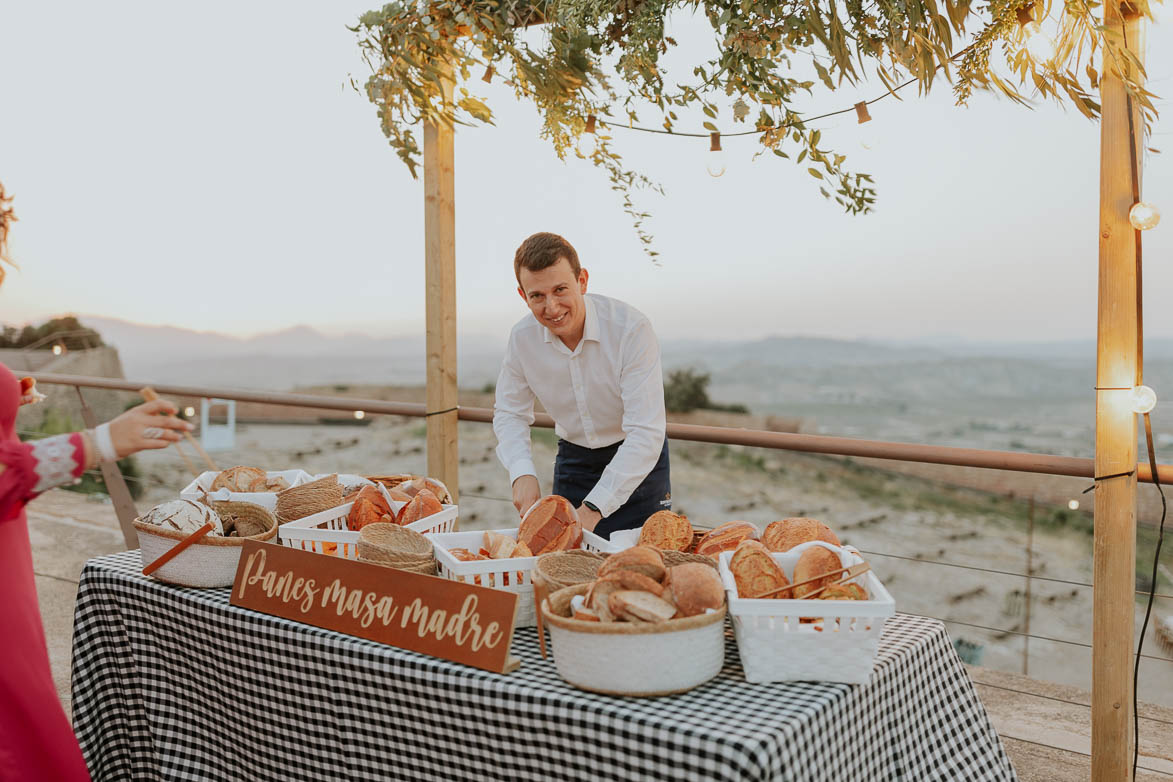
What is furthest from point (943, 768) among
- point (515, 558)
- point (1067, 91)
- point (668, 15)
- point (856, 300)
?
point (856, 300)

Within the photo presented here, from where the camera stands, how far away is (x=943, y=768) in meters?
1.37

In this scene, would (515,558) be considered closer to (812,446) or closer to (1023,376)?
(812,446)

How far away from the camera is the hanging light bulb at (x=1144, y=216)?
1690 millimetres

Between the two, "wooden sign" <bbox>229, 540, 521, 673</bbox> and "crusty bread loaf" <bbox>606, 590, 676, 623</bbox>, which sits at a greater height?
"crusty bread loaf" <bbox>606, 590, 676, 623</bbox>

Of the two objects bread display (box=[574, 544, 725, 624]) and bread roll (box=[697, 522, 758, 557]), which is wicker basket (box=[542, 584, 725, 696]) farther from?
bread roll (box=[697, 522, 758, 557])

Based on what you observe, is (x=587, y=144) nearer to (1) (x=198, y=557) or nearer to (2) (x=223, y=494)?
(2) (x=223, y=494)

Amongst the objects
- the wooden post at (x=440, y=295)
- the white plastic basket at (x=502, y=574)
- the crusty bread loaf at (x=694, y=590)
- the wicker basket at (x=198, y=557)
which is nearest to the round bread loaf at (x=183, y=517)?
the wicker basket at (x=198, y=557)

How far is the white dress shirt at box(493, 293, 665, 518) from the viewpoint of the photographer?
2.04 m

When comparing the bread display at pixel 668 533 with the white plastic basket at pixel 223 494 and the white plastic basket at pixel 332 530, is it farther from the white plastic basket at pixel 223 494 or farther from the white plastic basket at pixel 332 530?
the white plastic basket at pixel 223 494

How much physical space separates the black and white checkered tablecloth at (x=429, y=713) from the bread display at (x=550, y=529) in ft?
0.54

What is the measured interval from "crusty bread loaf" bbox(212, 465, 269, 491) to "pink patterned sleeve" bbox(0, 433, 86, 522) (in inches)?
25.8

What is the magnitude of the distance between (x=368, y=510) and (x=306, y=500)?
139 millimetres

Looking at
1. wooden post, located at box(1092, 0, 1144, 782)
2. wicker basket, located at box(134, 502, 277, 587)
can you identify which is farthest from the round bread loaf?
wooden post, located at box(1092, 0, 1144, 782)

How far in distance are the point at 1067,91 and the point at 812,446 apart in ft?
3.66
